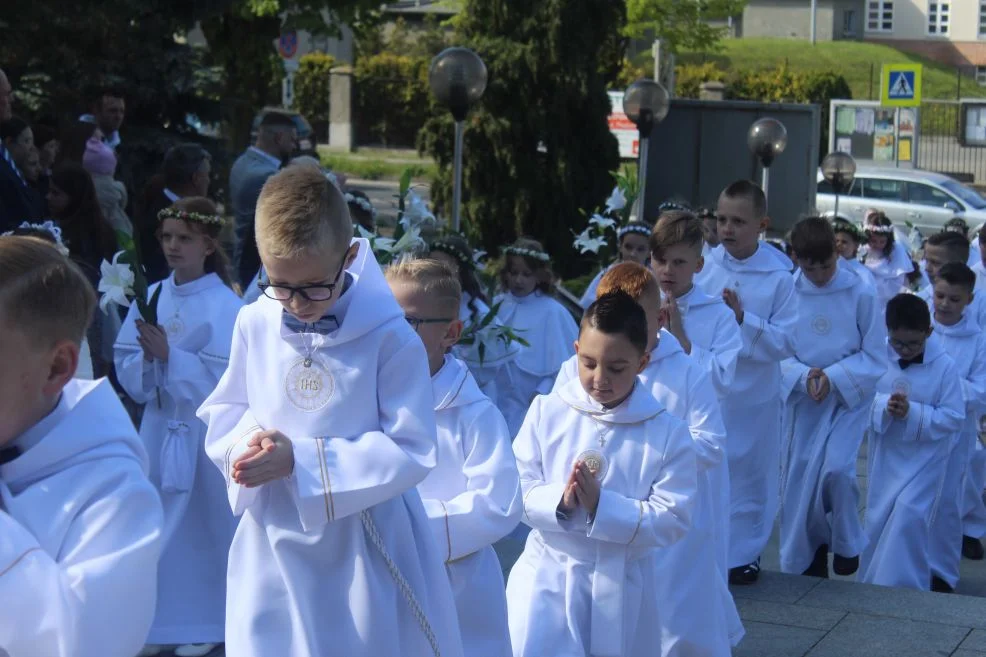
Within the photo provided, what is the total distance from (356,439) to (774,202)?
14568 mm

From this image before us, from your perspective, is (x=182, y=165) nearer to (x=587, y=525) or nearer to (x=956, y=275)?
(x=587, y=525)

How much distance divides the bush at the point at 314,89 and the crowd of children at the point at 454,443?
122ft

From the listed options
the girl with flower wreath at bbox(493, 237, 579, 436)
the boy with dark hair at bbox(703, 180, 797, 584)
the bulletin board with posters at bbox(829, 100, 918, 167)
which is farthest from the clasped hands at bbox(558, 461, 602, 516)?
the bulletin board with posters at bbox(829, 100, 918, 167)

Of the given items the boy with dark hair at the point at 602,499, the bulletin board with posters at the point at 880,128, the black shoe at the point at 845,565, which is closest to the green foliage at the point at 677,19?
the bulletin board with posters at the point at 880,128

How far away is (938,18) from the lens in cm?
6562

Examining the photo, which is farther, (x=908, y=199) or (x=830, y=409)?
(x=908, y=199)

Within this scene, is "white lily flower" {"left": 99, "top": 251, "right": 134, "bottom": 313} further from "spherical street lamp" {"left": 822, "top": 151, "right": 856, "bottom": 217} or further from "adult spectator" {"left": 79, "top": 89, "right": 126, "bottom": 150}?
"spherical street lamp" {"left": 822, "top": 151, "right": 856, "bottom": 217}

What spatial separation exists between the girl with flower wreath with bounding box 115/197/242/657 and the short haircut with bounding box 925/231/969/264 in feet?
20.1

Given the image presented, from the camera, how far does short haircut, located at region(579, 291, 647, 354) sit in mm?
4695

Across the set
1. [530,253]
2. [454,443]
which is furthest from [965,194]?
[454,443]

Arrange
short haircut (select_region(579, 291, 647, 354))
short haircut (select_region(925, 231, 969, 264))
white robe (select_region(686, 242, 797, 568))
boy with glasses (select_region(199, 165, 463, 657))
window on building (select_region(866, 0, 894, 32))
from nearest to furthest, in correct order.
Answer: boy with glasses (select_region(199, 165, 463, 657)), short haircut (select_region(579, 291, 647, 354)), white robe (select_region(686, 242, 797, 568)), short haircut (select_region(925, 231, 969, 264)), window on building (select_region(866, 0, 894, 32))

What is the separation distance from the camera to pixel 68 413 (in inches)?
103

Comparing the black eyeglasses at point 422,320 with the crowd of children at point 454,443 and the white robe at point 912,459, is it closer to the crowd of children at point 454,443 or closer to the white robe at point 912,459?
the crowd of children at point 454,443

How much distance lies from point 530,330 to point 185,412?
2525mm
